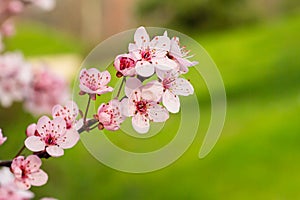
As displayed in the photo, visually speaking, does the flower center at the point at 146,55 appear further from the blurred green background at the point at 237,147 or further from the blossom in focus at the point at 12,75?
the blurred green background at the point at 237,147

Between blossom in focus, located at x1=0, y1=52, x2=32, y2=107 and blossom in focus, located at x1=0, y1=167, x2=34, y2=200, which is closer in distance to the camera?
blossom in focus, located at x1=0, y1=167, x2=34, y2=200

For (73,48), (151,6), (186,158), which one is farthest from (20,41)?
(186,158)

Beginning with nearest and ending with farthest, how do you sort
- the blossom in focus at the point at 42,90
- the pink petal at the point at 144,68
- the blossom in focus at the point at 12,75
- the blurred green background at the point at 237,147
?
1. the pink petal at the point at 144,68
2. the blossom in focus at the point at 12,75
3. the blossom in focus at the point at 42,90
4. the blurred green background at the point at 237,147

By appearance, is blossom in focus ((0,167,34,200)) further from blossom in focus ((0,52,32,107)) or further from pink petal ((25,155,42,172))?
blossom in focus ((0,52,32,107))

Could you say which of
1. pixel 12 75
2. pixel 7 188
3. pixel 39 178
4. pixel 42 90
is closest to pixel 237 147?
pixel 42 90

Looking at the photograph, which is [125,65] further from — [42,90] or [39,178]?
[42,90]

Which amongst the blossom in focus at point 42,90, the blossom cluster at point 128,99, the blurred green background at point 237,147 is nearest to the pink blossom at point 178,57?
the blossom cluster at point 128,99

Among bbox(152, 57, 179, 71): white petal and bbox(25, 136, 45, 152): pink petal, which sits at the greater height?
bbox(152, 57, 179, 71): white petal

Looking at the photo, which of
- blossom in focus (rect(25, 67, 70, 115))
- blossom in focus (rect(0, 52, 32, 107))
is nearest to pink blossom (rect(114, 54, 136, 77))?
blossom in focus (rect(0, 52, 32, 107))

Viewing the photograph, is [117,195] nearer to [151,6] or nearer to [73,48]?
[73,48]
